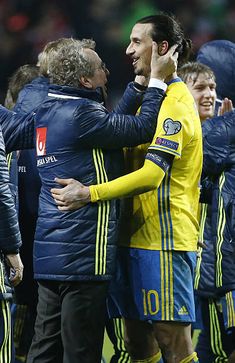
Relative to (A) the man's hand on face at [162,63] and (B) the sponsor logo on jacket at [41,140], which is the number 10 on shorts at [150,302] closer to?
(B) the sponsor logo on jacket at [41,140]

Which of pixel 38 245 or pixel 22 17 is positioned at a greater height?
pixel 22 17

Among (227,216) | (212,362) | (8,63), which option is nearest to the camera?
(227,216)

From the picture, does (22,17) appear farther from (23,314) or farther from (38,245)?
(38,245)

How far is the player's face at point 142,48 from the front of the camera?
13.8ft

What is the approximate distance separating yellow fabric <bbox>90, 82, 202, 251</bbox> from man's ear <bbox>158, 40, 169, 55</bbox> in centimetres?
16

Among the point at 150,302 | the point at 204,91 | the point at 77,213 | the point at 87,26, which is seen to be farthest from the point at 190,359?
the point at 87,26

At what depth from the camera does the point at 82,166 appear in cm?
397

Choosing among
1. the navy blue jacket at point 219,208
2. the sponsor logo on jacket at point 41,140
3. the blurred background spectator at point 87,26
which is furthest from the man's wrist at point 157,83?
the blurred background spectator at point 87,26

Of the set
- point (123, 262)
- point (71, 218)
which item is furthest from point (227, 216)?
point (71, 218)

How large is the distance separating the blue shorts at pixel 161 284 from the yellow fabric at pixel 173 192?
0.17 ft

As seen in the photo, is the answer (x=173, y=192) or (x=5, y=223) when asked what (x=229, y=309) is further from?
(x=5, y=223)

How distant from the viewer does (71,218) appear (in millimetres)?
3938

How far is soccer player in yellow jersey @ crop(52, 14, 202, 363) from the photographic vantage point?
3.96m

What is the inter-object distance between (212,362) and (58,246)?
1.83m
